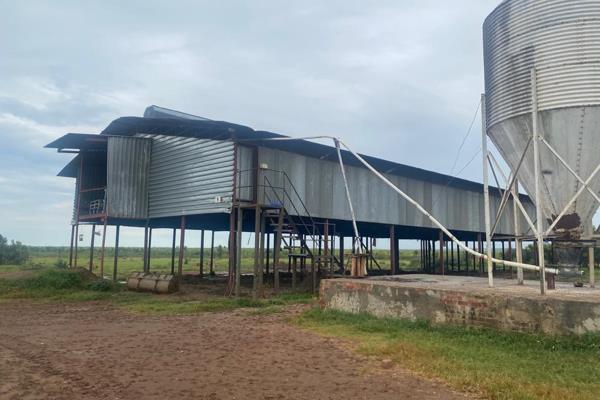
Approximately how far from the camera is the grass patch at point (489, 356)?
5.78 m

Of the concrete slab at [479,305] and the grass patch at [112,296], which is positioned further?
the grass patch at [112,296]

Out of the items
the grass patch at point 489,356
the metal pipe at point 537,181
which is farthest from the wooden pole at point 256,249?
the metal pipe at point 537,181

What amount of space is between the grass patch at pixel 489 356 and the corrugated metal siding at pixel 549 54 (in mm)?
4696

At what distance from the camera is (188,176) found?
1902 cm

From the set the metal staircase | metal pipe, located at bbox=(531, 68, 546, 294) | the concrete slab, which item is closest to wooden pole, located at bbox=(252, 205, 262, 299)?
the metal staircase

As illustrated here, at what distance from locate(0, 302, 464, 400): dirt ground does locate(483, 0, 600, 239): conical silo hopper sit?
16.3ft

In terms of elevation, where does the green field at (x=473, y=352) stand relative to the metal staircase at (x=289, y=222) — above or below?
below

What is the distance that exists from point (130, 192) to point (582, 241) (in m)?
16.7

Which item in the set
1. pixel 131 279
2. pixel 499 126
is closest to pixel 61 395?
→ pixel 499 126

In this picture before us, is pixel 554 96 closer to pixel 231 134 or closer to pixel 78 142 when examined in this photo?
pixel 231 134

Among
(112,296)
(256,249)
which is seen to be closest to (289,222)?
(256,249)

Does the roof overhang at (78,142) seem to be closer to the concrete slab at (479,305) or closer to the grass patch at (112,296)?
the grass patch at (112,296)

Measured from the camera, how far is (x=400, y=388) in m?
5.95

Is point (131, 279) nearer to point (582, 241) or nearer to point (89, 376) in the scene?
point (89, 376)
